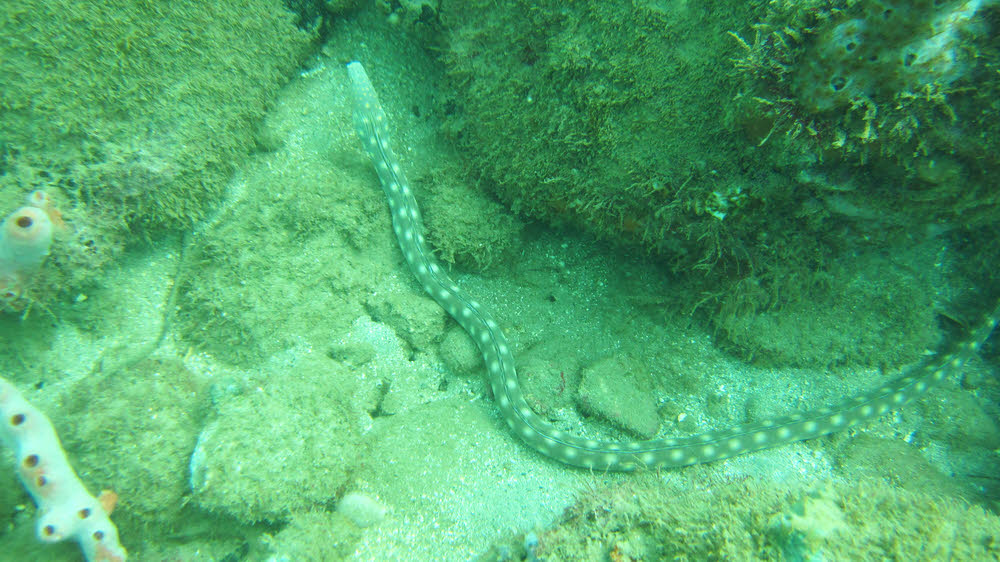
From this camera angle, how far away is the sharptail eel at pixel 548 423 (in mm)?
3623

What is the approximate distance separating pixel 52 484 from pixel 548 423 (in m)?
3.81

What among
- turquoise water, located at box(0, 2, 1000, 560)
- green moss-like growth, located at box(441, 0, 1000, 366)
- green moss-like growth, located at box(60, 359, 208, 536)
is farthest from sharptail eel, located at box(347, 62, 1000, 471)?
green moss-like growth, located at box(60, 359, 208, 536)

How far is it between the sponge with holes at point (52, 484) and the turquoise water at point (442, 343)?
0.27 meters

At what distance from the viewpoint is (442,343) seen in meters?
4.40

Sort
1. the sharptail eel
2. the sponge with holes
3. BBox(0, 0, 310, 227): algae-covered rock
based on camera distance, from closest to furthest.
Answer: the sponge with holes, BBox(0, 0, 310, 227): algae-covered rock, the sharptail eel

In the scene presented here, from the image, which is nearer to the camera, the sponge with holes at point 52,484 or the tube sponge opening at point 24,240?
the sponge with holes at point 52,484

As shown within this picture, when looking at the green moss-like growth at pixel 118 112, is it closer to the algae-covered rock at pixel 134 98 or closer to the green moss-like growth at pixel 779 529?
the algae-covered rock at pixel 134 98

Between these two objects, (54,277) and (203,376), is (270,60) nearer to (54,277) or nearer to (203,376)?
(54,277)

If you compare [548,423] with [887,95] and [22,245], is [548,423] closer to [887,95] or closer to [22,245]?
[887,95]

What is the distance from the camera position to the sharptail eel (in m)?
3.62

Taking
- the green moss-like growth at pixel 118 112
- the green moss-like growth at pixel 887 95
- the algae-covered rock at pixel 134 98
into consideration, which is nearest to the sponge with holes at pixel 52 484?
the green moss-like growth at pixel 118 112

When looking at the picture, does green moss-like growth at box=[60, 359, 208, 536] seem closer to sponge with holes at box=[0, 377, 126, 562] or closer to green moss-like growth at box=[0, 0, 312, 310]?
sponge with holes at box=[0, 377, 126, 562]

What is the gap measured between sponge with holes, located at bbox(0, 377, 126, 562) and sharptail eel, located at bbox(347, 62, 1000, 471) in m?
3.09

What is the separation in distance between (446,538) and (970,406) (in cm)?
530
